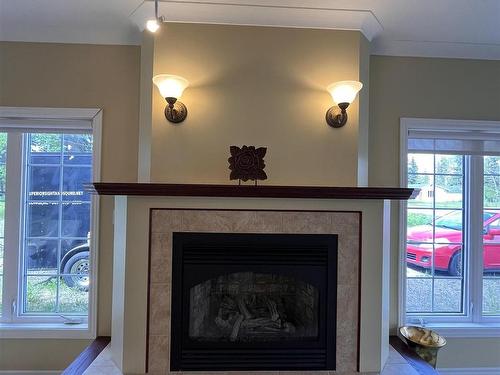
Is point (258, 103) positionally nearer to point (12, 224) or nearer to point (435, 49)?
point (435, 49)

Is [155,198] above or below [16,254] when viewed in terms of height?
above

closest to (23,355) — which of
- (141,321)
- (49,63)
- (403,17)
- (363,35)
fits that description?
(141,321)

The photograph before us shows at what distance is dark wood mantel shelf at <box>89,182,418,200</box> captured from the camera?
1797mm

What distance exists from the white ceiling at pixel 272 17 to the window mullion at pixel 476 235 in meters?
0.99

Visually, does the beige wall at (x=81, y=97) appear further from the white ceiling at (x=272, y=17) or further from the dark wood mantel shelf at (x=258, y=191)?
the dark wood mantel shelf at (x=258, y=191)

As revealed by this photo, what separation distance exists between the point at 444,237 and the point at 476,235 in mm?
238

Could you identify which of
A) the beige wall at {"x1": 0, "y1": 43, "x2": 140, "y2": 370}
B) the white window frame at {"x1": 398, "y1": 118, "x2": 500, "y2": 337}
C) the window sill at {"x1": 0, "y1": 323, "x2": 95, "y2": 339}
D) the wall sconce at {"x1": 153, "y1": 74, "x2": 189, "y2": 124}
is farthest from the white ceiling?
the window sill at {"x1": 0, "y1": 323, "x2": 95, "y2": 339}

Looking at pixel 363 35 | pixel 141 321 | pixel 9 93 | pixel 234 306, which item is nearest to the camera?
pixel 141 321

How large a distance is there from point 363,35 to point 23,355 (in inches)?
131

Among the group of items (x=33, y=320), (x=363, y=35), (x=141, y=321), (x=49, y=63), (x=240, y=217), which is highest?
(x=363, y=35)

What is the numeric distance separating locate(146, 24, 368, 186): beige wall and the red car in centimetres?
99

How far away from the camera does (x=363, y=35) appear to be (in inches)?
83.7

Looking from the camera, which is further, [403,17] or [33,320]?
[33,320]

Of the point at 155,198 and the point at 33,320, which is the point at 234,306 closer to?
the point at 155,198
